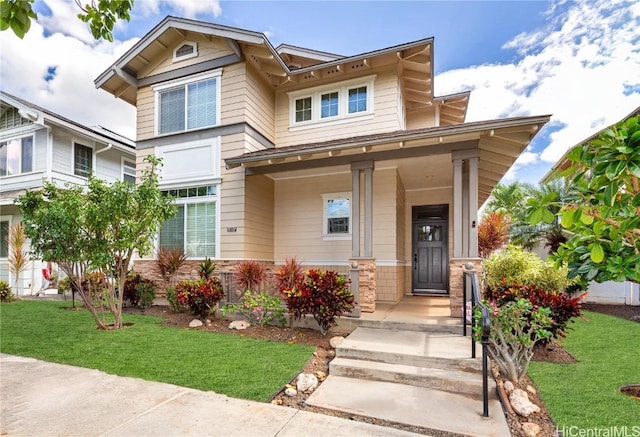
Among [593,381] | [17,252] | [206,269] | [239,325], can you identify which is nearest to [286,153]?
[206,269]

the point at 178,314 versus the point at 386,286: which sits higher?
the point at 386,286

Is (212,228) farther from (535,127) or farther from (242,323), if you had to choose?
(535,127)

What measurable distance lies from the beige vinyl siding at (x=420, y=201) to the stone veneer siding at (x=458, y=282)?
3.57 meters

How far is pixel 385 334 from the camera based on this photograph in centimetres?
578

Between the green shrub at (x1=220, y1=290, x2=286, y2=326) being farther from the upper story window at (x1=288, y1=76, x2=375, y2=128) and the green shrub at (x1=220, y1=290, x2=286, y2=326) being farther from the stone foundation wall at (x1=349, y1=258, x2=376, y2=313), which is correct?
the upper story window at (x1=288, y1=76, x2=375, y2=128)

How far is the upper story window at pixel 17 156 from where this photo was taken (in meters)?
13.2

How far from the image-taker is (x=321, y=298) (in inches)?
241

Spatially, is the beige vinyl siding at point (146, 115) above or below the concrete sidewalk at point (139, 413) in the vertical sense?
above

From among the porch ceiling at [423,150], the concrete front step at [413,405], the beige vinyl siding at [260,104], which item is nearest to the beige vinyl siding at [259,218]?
the porch ceiling at [423,150]

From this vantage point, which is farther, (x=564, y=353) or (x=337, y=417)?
(x=564, y=353)

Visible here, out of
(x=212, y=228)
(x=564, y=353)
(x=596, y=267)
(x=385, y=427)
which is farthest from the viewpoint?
(x=212, y=228)

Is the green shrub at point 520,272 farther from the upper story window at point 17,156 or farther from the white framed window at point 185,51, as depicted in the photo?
the upper story window at point 17,156

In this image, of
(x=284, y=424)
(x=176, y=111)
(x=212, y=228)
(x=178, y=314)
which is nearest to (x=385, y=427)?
(x=284, y=424)

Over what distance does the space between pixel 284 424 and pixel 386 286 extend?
19.2 feet
